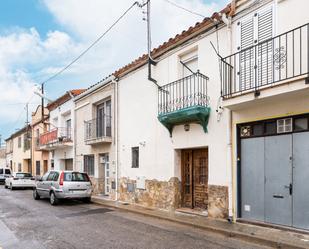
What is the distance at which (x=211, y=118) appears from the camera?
9.25m

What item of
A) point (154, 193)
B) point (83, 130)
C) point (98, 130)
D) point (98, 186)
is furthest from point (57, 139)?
point (154, 193)

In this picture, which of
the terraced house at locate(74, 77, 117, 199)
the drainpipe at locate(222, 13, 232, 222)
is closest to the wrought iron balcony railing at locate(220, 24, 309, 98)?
the drainpipe at locate(222, 13, 232, 222)

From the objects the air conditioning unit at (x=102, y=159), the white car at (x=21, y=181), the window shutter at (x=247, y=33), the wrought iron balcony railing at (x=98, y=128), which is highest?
the window shutter at (x=247, y=33)

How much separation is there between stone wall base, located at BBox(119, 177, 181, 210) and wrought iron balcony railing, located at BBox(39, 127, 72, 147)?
7761mm

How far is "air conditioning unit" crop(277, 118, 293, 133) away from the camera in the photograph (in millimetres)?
7301

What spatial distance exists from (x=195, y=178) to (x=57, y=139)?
13218 mm

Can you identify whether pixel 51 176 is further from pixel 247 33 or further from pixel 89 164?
pixel 247 33

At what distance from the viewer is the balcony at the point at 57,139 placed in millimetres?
19922

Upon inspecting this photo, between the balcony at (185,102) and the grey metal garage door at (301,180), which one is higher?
the balcony at (185,102)

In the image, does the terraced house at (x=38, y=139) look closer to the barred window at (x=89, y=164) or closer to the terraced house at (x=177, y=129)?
the barred window at (x=89, y=164)

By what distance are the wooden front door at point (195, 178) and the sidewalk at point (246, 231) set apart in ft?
2.35

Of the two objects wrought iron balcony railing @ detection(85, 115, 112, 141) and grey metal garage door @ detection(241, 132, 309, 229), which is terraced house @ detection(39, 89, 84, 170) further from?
grey metal garage door @ detection(241, 132, 309, 229)

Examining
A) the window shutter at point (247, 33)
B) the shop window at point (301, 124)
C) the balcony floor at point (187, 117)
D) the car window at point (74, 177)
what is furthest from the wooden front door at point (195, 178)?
the car window at point (74, 177)

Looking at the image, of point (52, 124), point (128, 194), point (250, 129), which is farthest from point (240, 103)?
point (52, 124)
